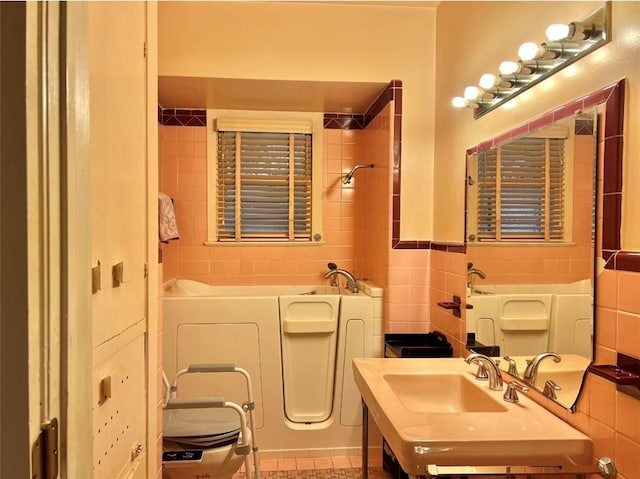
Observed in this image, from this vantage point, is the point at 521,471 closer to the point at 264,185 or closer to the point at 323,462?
the point at 323,462

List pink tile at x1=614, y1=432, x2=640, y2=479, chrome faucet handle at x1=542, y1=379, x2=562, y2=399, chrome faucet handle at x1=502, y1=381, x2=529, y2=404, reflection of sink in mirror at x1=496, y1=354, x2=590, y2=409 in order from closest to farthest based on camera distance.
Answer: pink tile at x1=614, y1=432, x2=640, y2=479 < reflection of sink in mirror at x1=496, y1=354, x2=590, y2=409 < chrome faucet handle at x1=542, y1=379, x2=562, y2=399 < chrome faucet handle at x1=502, y1=381, x2=529, y2=404

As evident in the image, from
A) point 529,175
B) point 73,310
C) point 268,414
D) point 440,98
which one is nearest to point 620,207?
point 529,175

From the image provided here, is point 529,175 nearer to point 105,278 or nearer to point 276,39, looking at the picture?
point 105,278

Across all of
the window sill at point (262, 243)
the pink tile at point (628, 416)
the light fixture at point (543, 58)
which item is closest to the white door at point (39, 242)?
the pink tile at point (628, 416)

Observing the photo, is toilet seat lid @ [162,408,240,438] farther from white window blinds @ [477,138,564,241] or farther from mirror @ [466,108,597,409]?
white window blinds @ [477,138,564,241]

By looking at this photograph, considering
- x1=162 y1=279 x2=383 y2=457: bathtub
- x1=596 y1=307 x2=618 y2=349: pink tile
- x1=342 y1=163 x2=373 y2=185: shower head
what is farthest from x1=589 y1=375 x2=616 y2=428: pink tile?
x1=342 y1=163 x2=373 y2=185: shower head

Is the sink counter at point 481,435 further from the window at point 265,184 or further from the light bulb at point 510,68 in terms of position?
the window at point 265,184

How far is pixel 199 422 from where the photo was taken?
1.96 m

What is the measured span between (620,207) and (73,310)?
1.24m

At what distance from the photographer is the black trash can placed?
231cm

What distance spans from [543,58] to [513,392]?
43.7 inches

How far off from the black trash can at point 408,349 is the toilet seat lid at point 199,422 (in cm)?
84

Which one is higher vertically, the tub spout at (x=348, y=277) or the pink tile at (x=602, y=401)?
the tub spout at (x=348, y=277)

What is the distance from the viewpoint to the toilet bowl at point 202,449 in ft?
5.90
